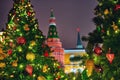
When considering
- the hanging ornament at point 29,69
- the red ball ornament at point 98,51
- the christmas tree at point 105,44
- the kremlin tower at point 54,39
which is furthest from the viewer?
the kremlin tower at point 54,39

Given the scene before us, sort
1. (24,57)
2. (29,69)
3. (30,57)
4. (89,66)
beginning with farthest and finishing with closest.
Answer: (24,57) < (30,57) < (29,69) < (89,66)

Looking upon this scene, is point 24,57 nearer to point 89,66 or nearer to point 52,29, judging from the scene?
point 89,66

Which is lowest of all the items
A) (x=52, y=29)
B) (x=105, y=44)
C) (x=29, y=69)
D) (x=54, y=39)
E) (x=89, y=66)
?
(x=29, y=69)

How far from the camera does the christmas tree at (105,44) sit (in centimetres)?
825

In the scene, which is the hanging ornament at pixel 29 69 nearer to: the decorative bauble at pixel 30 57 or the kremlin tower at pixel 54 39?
the decorative bauble at pixel 30 57

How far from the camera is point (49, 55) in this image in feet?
47.5

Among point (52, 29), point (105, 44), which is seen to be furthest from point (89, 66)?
point (52, 29)

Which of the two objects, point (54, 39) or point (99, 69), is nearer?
point (99, 69)

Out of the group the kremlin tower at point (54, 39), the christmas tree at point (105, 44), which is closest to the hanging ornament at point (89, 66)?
the christmas tree at point (105, 44)

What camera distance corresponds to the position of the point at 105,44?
8508 millimetres

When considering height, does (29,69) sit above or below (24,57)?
below

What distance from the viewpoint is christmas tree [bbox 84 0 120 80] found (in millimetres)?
8250

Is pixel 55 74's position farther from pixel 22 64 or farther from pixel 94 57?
pixel 94 57

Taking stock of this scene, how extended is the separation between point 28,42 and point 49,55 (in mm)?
1670
